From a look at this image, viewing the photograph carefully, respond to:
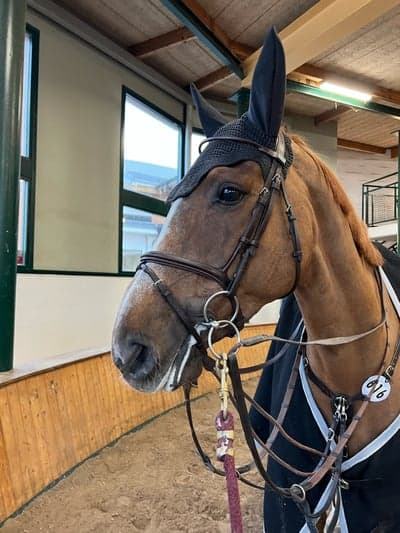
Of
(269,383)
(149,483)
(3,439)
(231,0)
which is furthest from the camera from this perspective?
(231,0)

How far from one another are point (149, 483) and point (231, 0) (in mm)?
3870

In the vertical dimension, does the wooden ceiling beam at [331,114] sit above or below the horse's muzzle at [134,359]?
above

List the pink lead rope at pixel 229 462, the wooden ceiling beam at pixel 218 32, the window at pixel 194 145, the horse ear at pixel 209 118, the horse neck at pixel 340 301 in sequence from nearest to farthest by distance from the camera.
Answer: the pink lead rope at pixel 229 462, the horse neck at pixel 340 301, the horse ear at pixel 209 118, the wooden ceiling beam at pixel 218 32, the window at pixel 194 145

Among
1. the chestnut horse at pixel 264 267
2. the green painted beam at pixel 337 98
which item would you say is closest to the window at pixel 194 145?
the green painted beam at pixel 337 98

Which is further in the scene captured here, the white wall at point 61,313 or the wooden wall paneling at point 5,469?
the white wall at point 61,313

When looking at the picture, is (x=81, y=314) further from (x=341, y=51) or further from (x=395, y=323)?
(x=341, y=51)

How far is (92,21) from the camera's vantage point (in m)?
4.47

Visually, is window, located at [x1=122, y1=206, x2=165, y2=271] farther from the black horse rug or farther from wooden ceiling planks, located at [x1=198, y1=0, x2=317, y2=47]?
the black horse rug

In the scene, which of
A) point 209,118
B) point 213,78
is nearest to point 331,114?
point 213,78

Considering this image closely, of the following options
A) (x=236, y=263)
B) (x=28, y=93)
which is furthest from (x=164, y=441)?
(x=28, y=93)

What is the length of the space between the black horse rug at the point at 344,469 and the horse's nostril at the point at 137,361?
1.90 feet

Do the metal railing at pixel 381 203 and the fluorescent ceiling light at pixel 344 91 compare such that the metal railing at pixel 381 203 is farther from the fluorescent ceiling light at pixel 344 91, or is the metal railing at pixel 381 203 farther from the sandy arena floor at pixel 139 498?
the sandy arena floor at pixel 139 498

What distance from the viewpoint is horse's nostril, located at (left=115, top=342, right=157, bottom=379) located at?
841 mm

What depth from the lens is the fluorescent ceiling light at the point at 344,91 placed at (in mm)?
5141
